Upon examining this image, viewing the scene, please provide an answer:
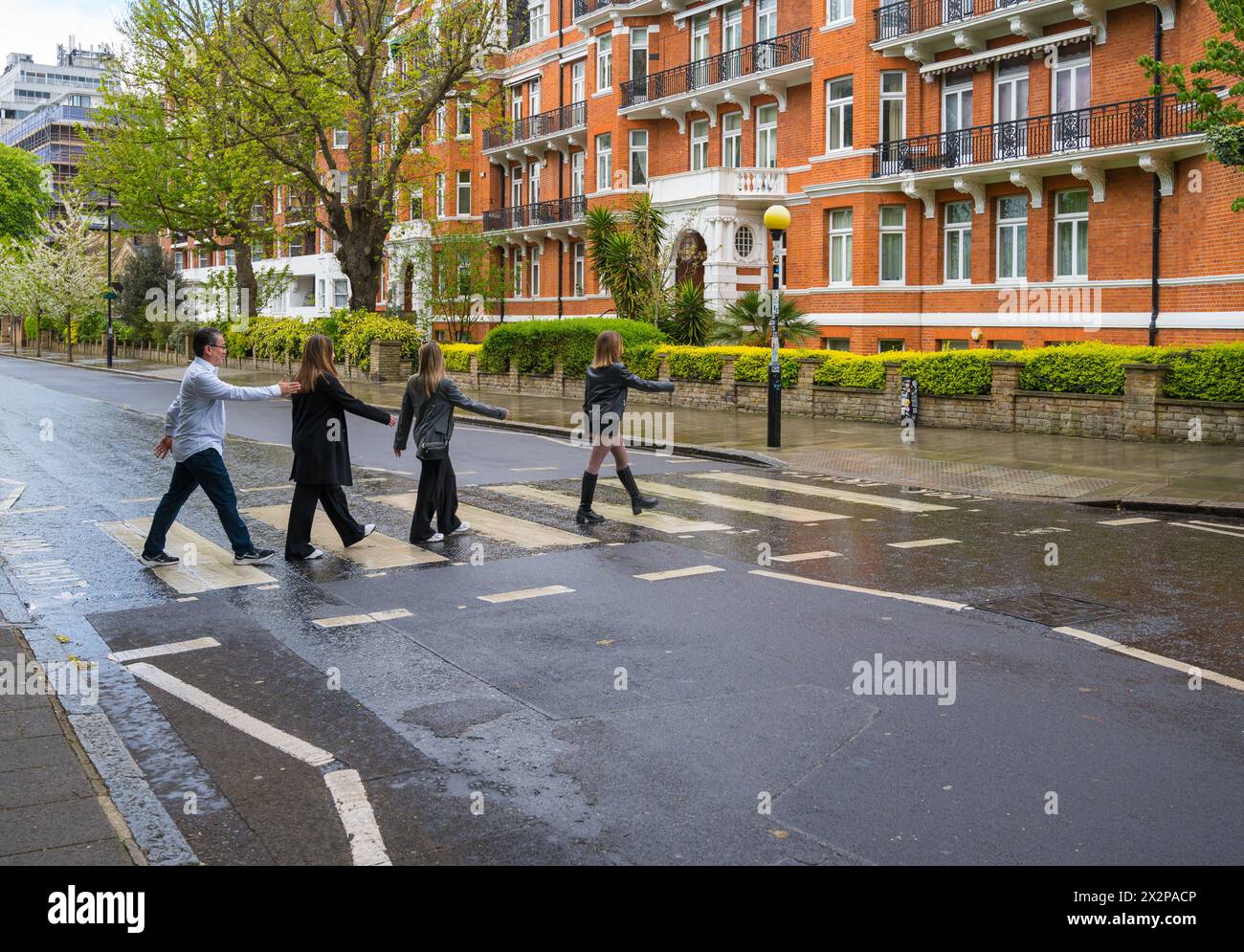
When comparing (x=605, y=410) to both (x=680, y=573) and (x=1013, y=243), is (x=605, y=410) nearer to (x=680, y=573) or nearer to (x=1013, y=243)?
(x=680, y=573)

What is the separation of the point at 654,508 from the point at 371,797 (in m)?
8.50

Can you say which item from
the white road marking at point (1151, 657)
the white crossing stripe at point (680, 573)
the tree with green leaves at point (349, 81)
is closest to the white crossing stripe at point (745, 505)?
the white crossing stripe at point (680, 573)

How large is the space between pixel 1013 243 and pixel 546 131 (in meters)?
22.8

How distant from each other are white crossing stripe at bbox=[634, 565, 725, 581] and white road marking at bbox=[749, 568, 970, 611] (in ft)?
1.13

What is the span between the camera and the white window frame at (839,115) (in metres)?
34.2

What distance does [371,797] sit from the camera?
5.10 metres

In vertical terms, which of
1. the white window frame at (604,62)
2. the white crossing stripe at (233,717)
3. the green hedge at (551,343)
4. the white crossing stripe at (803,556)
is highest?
the white window frame at (604,62)

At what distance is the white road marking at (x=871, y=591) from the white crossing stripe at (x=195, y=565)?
12.8ft

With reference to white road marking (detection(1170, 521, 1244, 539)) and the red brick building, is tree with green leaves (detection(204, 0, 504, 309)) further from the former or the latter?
white road marking (detection(1170, 521, 1244, 539))

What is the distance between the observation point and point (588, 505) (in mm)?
12406

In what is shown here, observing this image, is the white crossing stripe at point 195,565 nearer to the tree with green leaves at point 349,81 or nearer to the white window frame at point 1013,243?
the tree with green leaves at point 349,81

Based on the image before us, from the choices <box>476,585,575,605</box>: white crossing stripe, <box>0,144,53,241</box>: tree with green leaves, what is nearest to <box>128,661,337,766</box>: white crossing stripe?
<box>476,585,575,605</box>: white crossing stripe
